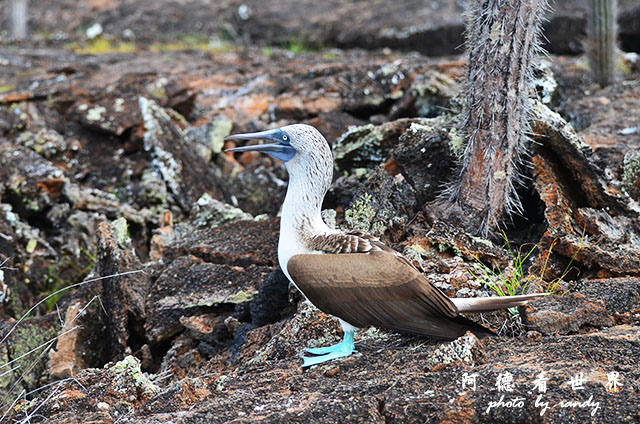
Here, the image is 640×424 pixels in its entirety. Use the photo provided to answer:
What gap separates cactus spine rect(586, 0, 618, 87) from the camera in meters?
8.52

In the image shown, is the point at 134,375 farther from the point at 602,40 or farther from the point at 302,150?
the point at 602,40

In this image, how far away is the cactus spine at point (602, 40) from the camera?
8523 millimetres

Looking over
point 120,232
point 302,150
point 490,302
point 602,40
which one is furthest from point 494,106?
point 602,40

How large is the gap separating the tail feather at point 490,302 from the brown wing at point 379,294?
0.13m

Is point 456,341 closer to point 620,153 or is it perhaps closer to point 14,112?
point 620,153

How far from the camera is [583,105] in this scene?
7949mm

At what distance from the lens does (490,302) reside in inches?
159

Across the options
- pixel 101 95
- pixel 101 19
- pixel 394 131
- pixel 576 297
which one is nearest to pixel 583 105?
pixel 394 131

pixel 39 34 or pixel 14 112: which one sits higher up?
pixel 39 34

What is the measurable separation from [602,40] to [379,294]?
6198 mm

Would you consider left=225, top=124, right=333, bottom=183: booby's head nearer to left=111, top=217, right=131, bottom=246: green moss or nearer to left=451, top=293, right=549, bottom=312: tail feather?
left=451, top=293, right=549, bottom=312: tail feather

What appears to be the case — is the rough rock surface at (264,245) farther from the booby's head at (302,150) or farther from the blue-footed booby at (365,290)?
the booby's head at (302,150)

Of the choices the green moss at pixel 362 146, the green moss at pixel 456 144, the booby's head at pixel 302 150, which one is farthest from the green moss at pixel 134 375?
the green moss at pixel 362 146

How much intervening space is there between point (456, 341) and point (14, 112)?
21.6ft
